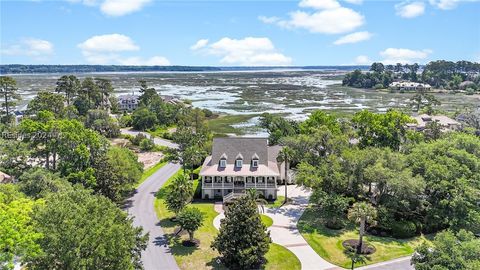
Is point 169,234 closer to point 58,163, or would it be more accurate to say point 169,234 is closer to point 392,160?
point 58,163

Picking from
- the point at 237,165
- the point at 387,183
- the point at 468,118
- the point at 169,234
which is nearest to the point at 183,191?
the point at 169,234

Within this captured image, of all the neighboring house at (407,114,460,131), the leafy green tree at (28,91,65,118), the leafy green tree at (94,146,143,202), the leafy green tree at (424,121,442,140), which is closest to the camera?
the leafy green tree at (94,146,143,202)

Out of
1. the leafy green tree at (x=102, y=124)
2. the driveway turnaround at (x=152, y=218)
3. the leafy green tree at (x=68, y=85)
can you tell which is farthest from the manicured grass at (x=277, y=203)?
the leafy green tree at (x=68, y=85)

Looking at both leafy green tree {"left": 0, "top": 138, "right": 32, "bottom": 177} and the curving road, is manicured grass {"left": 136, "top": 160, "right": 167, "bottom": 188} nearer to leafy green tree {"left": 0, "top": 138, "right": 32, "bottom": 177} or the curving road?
the curving road

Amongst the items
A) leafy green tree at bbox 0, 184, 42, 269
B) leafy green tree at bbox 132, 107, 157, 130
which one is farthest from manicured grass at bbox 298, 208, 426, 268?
leafy green tree at bbox 132, 107, 157, 130

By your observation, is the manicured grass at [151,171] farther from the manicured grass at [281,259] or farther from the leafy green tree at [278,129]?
the manicured grass at [281,259]

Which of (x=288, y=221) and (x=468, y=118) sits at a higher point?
(x=468, y=118)
